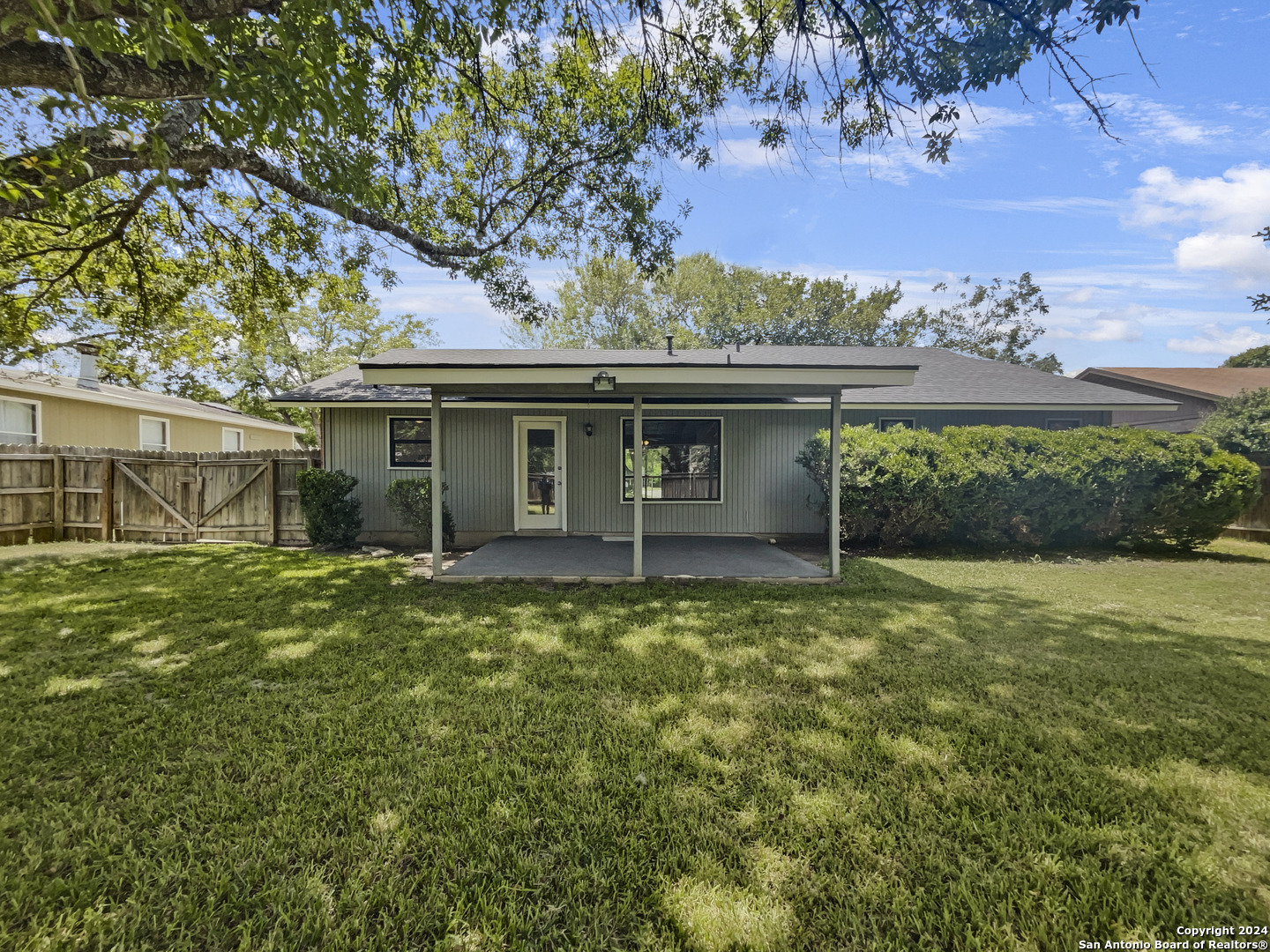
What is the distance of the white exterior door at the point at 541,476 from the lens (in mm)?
9430

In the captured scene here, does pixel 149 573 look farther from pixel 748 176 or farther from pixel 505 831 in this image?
pixel 748 176

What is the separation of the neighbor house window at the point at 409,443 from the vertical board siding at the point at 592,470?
0.13 metres

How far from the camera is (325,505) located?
8.61 metres

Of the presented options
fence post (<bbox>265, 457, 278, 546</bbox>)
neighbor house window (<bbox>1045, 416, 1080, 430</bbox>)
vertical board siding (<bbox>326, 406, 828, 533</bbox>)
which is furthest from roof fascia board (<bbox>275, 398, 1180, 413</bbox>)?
fence post (<bbox>265, 457, 278, 546</bbox>)

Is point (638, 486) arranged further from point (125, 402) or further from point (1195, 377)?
point (1195, 377)

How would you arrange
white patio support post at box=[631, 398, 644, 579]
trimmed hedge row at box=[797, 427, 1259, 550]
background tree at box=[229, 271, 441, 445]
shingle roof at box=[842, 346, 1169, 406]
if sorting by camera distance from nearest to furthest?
white patio support post at box=[631, 398, 644, 579], trimmed hedge row at box=[797, 427, 1259, 550], shingle roof at box=[842, 346, 1169, 406], background tree at box=[229, 271, 441, 445]

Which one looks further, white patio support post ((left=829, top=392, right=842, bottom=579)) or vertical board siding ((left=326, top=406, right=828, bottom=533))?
vertical board siding ((left=326, top=406, right=828, bottom=533))

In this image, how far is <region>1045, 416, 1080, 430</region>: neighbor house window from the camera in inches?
448

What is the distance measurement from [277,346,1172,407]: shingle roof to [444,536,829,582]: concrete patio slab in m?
3.04

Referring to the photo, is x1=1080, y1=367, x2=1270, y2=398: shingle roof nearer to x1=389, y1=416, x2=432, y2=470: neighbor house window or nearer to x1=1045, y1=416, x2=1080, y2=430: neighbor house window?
x1=1045, y1=416, x2=1080, y2=430: neighbor house window

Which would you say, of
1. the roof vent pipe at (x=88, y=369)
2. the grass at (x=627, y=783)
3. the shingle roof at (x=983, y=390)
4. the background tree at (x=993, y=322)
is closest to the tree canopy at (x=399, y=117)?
the roof vent pipe at (x=88, y=369)

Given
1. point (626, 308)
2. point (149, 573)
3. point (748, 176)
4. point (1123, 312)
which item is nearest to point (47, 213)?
point (149, 573)

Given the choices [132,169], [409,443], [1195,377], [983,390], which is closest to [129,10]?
[132,169]

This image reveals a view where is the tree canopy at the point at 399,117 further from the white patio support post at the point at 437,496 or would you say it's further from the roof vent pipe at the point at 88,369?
the white patio support post at the point at 437,496
